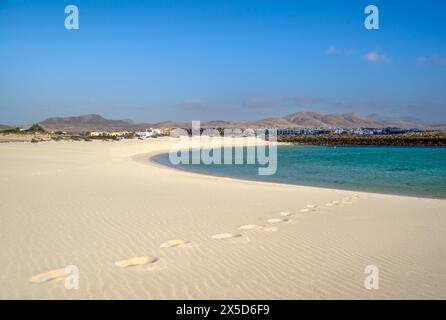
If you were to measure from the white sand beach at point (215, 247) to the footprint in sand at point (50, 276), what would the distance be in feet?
0.08

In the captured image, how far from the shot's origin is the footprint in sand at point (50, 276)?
484 cm

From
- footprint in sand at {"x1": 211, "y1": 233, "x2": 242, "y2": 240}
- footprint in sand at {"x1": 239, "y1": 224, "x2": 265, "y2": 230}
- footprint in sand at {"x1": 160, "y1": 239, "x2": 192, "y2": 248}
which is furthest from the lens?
footprint in sand at {"x1": 239, "y1": 224, "x2": 265, "y2": 230}

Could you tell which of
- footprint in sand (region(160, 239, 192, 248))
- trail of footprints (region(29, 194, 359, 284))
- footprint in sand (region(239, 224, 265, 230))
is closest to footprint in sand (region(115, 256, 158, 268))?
trail of footprints (region(29, 194, 359, 284))

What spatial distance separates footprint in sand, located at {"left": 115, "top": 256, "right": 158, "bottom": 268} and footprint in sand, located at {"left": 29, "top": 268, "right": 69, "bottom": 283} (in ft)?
2.33

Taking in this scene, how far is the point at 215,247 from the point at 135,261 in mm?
1362

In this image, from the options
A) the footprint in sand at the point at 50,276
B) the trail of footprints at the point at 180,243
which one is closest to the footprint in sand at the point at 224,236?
the trail of footprints at the point at 180,243

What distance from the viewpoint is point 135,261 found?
563 cm

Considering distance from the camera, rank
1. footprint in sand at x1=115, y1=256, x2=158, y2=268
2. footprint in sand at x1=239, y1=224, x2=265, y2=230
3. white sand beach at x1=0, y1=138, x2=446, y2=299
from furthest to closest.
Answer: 1. footprint in sand at x1=239, y1=224, x2=265, y2=230
2. footprint in sand at x1=115, y1=256, x2=158, y2=268
3. white sand beach at x1=0, y1=138, x2=446, y2=299

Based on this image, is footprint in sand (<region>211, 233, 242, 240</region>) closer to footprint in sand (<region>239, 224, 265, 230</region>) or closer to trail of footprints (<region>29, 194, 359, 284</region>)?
trail of footprints (<region>29, 194, 359, 284</region>)

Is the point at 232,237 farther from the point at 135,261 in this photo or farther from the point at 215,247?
the point at 135,261

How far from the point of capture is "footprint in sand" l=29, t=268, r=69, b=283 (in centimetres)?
484

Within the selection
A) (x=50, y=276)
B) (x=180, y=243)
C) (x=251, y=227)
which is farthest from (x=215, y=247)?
(x=50, y=276)
